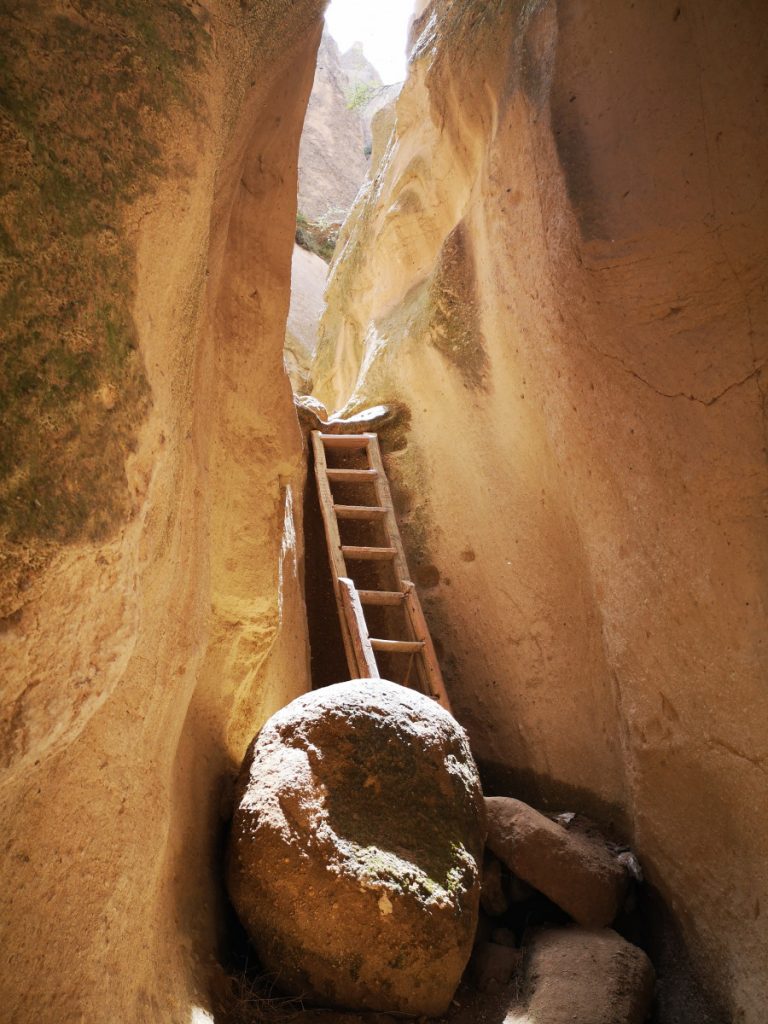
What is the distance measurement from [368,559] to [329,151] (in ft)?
46.7

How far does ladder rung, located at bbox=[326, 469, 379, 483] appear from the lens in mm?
4711

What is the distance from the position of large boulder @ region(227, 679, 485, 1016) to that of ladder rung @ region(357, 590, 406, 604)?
159cm

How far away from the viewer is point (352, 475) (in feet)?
15.6

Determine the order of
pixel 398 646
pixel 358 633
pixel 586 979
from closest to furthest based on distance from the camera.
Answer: pixel 586 979 < pixel 358 633 < pixel 398 646

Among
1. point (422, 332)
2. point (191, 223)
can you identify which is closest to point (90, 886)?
point (191, 223)

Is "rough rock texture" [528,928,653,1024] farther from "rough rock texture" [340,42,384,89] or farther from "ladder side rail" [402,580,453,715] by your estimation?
"rough rock texture" [340,42,384,89]

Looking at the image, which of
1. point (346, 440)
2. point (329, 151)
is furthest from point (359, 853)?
point (329, 151)

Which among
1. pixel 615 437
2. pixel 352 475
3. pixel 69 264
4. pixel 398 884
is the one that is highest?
pixel 69 264

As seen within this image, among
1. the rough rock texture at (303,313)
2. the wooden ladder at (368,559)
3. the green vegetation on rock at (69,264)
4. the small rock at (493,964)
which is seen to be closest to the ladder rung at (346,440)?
the wooden ladder at (368,559)

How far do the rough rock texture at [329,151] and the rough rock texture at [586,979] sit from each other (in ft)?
43.4

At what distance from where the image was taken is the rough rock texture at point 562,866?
8.99ft

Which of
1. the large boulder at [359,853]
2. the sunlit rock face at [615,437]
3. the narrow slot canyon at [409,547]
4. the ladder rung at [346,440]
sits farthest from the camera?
the ladder rung at [346,440]

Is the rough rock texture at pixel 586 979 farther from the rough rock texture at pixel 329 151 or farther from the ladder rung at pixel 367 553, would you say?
the rough rock texture at pixel 329 151

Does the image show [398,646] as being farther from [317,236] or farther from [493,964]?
[317,236]
